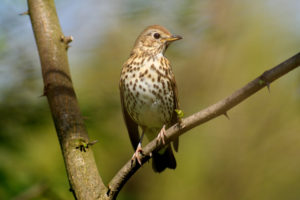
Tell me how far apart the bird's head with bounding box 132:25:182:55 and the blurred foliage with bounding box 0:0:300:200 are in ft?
0.48

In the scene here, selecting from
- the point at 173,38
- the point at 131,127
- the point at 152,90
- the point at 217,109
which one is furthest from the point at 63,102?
the point at 173,38

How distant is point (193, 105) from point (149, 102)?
2.21 meters

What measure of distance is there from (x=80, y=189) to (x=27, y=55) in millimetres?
1541

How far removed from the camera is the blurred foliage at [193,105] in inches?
152

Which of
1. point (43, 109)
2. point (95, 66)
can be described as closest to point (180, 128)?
point (43, 109)

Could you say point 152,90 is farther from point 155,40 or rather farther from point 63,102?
point 63,102

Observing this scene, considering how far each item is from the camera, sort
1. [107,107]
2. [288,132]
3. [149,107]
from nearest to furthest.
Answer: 1. [107,107]
2. [149,107]
3. [288,132]

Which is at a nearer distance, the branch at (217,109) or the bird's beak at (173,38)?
the branch at (217,109)

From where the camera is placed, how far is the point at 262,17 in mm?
7207

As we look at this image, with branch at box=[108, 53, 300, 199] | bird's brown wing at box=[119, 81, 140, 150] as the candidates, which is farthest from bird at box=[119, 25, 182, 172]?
branch at box=[108, 53, 300, 199]

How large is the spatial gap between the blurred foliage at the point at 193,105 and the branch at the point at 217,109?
0.61 metres

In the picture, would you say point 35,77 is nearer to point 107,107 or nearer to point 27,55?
point 27,55

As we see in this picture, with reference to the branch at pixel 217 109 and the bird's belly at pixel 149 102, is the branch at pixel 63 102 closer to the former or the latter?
the branch at pixel 217 109

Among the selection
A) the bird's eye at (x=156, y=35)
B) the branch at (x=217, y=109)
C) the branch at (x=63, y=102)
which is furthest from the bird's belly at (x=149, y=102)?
the branch at (x=217, y=109)
